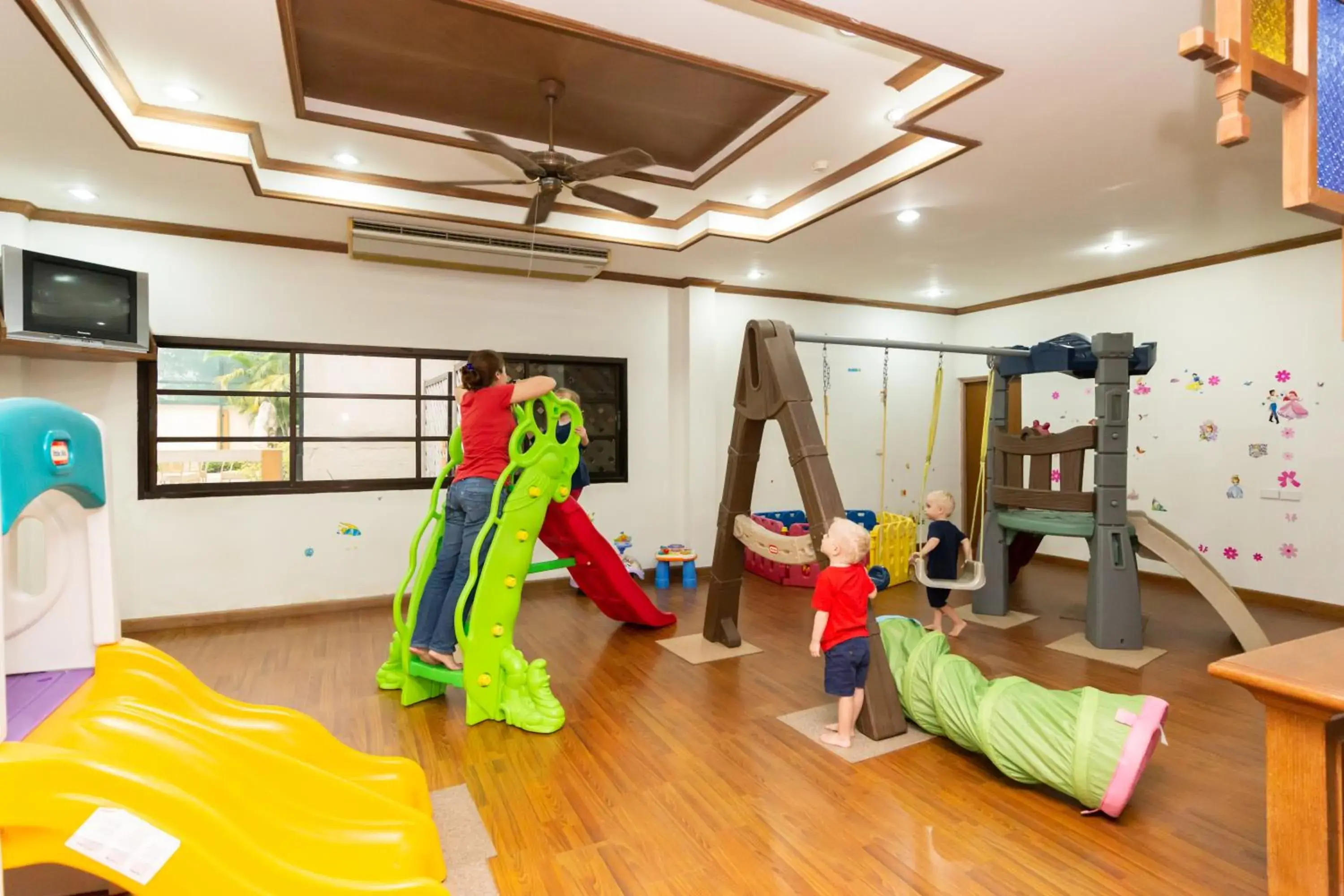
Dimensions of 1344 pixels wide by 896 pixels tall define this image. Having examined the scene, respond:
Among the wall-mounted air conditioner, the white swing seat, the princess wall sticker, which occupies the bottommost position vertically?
the white swing seat

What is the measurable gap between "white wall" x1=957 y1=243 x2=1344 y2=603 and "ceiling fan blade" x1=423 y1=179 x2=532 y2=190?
5586 mm

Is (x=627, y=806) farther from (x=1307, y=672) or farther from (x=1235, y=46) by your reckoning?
(x=1235, y=46)

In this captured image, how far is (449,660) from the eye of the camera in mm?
3348

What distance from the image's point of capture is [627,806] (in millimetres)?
2498

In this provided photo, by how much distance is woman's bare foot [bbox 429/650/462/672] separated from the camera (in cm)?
334

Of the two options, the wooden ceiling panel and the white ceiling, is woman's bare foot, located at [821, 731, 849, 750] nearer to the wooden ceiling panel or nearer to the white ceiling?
the white ceiling

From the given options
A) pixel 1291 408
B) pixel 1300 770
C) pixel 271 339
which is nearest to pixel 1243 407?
pixel 1291 408

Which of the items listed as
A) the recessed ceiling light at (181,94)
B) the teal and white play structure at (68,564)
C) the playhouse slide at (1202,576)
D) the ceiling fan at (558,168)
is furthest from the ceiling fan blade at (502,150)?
the playhouse slide at (1202,576)

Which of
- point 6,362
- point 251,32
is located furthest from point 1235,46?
point 6,362

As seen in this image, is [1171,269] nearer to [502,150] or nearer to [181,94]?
[502,150]

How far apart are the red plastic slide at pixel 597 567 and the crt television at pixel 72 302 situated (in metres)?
2.87

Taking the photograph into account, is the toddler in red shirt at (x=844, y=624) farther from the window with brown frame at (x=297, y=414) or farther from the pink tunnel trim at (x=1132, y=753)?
the window with brown frame at (x=297, y=414)

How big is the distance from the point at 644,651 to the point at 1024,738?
2.31 meters

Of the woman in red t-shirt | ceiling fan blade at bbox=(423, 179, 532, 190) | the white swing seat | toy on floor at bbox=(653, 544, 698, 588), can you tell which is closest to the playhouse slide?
the white swing seat
